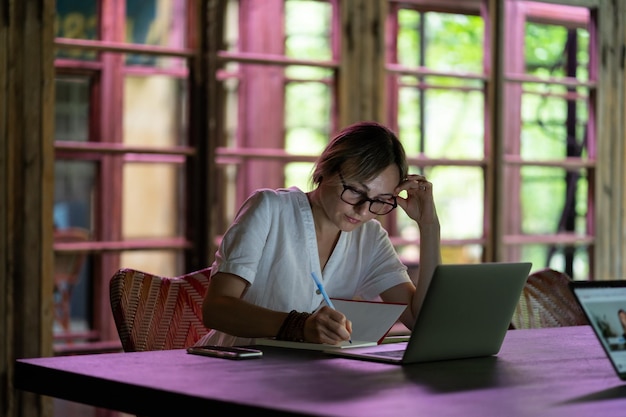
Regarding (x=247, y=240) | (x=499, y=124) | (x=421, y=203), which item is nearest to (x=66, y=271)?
(x=247, y=240)

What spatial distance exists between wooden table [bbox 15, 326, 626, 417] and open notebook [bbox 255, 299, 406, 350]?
0.18 m

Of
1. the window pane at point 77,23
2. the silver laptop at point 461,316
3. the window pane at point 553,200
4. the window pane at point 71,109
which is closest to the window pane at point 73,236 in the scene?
the window pane at point 71,109

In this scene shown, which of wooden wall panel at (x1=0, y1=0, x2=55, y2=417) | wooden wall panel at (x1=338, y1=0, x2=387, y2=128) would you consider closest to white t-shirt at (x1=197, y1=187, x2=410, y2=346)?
wooden wall panel at (x1=0, y1=0, x2=55, y2=417)

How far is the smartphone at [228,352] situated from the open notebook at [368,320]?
201mm

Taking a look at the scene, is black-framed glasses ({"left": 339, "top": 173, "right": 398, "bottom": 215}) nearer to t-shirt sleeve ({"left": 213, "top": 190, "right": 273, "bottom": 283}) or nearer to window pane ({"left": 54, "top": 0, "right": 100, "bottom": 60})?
t-shirt sleeve ({"left": 213, "top": 190, "right": 273, "bottom": 283})

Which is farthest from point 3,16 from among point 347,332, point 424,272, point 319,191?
point 347,332

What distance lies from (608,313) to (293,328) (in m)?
0.76

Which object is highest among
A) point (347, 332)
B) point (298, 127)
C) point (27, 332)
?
point (298, 127)

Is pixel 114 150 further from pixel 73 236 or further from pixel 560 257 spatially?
pixel 560 257

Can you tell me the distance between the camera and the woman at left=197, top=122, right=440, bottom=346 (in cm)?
291

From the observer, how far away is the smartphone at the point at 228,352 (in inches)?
93.9

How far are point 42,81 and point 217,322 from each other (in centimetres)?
177

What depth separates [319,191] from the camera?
123 inches

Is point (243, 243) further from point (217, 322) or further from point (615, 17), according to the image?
point (615, 17)
